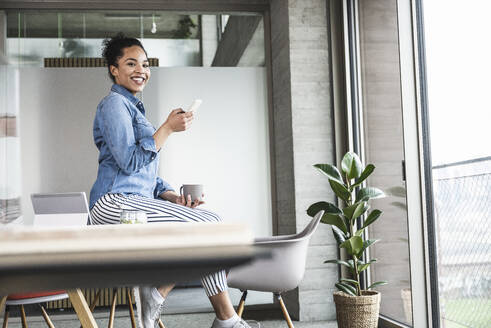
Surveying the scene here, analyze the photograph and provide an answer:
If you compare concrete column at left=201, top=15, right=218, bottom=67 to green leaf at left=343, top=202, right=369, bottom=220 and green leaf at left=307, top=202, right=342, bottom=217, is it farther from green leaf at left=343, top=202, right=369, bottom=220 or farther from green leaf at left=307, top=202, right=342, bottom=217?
green leaf at left=343, top=202, right=369, bottom=220

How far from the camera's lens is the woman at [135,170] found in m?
1.60

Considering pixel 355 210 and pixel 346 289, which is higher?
pixel 355 210

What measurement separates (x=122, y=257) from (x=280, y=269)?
2056 millimetres

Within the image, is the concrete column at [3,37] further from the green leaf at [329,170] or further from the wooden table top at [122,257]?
the wooden table top at [122,257]

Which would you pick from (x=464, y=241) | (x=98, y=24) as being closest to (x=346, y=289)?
(x=464, y=241)

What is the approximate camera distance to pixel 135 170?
1720 mm

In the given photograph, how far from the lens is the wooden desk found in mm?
461

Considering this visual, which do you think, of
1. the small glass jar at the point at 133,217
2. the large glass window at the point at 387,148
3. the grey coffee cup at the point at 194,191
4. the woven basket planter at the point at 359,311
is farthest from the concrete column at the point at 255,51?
the small glass jar at the point at 133,217

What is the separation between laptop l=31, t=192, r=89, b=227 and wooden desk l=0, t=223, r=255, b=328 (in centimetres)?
163

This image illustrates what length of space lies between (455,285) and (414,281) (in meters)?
0.35

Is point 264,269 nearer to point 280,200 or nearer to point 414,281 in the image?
point 414,281

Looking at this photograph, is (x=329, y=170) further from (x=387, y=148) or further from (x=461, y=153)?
(x=461, y=153)

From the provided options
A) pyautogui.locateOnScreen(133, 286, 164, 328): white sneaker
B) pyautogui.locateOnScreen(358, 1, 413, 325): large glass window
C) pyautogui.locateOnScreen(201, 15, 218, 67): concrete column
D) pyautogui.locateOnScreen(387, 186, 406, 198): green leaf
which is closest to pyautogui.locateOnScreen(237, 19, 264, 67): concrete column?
pyautogui.locateOnScreen(201, 15, 218, 67): concrete column

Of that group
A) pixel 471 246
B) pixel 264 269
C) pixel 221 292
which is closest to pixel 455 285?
pixel 471 246
